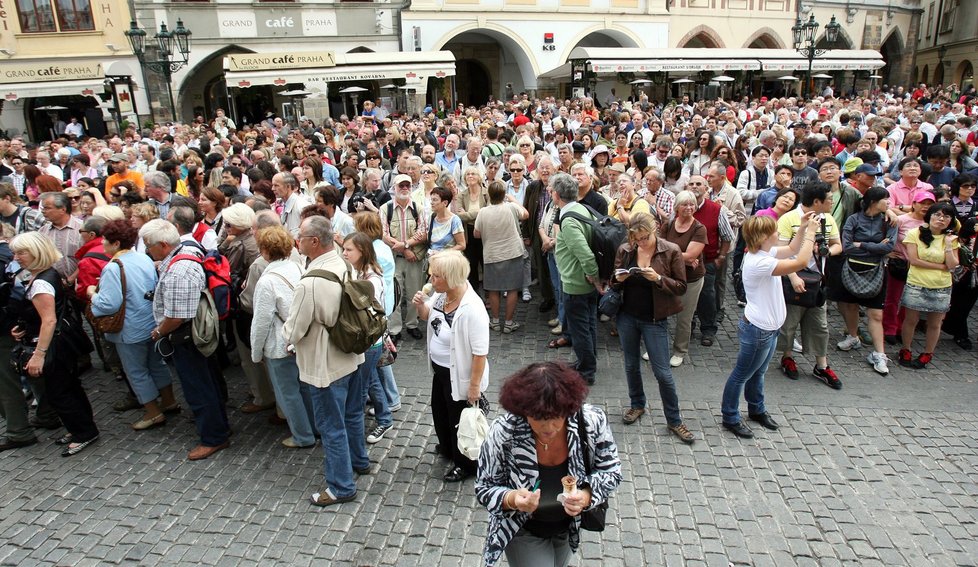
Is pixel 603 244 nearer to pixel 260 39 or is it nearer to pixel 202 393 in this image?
pixel 202 393

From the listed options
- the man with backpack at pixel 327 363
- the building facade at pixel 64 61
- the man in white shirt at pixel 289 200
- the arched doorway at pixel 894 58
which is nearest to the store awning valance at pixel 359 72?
the building facade at pixel 64 61

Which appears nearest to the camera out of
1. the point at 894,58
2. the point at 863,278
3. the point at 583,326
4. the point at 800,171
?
the point at 583,326

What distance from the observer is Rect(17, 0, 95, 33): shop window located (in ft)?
71.3

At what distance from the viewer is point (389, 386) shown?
5.20 metres

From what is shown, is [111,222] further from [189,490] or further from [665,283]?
[665,283]

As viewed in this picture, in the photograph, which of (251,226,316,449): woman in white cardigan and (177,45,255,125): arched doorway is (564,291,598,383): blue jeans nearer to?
(251,226,316,449): woman in white cardigan

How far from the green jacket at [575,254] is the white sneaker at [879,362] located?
2881 mm

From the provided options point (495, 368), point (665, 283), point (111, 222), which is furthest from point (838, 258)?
point (111, 222)

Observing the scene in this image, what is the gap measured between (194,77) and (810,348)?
27.0 metres

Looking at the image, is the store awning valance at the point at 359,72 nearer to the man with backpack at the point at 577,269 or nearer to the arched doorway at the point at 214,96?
the arched doorway at the point at 214,96

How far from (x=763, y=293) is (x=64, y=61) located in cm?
2613

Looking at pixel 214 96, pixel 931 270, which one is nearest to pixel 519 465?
pixel 931 270

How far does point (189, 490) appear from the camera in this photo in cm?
435

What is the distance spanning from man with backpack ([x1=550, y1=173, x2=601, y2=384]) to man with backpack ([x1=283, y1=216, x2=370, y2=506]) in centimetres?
201
